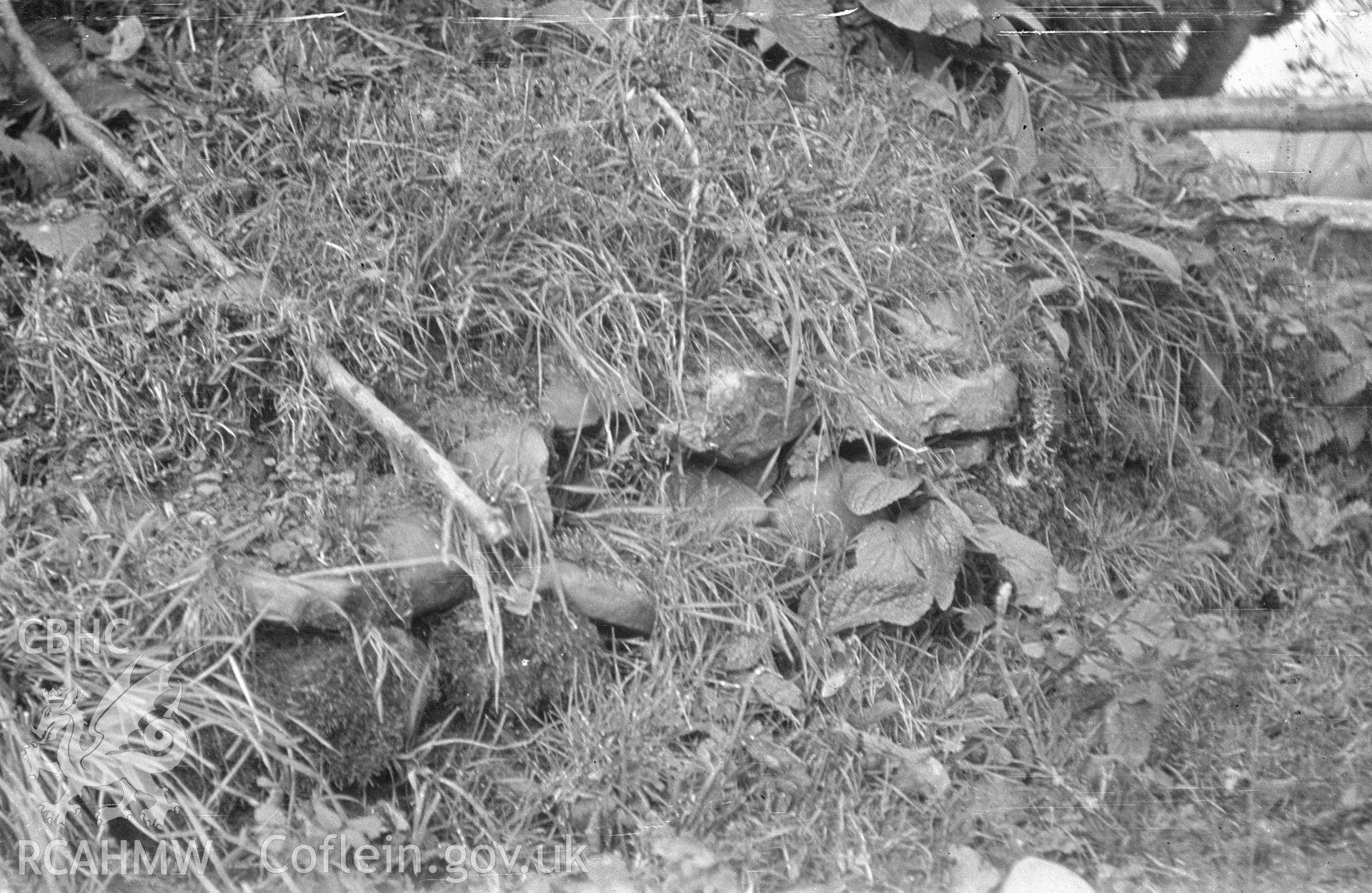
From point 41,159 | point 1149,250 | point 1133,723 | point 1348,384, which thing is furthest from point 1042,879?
point 41,159

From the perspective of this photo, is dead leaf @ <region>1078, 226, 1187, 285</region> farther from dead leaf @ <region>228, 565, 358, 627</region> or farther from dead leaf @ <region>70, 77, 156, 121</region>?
A: dead leaf @ <region>70, 77, 156, 121</region>

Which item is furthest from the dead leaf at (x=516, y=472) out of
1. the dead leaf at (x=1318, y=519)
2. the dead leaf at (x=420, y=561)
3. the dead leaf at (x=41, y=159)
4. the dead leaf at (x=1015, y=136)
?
the dead leaf at (x=1318, y=519)

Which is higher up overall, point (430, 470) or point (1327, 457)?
point (430, 470)

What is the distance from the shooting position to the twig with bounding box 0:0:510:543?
2.82 metres

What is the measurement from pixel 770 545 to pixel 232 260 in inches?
64.9

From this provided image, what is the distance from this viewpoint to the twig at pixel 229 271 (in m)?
2.82

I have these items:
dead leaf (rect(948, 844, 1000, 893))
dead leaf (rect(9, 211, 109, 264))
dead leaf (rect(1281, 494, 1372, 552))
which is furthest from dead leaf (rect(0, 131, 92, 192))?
dead leaf (rect(1281, 494, 1372, 552))

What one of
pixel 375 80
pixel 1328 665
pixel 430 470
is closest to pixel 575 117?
pixel 375 80

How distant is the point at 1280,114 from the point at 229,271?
3.39 m

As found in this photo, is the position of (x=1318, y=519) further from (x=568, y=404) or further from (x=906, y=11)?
(x=568, y=404)

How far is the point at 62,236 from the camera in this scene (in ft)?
10.6

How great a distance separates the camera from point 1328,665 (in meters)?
3.41

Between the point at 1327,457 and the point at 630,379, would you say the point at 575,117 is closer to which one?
the point at 630,379

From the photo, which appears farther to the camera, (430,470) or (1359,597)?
(1359,597)
